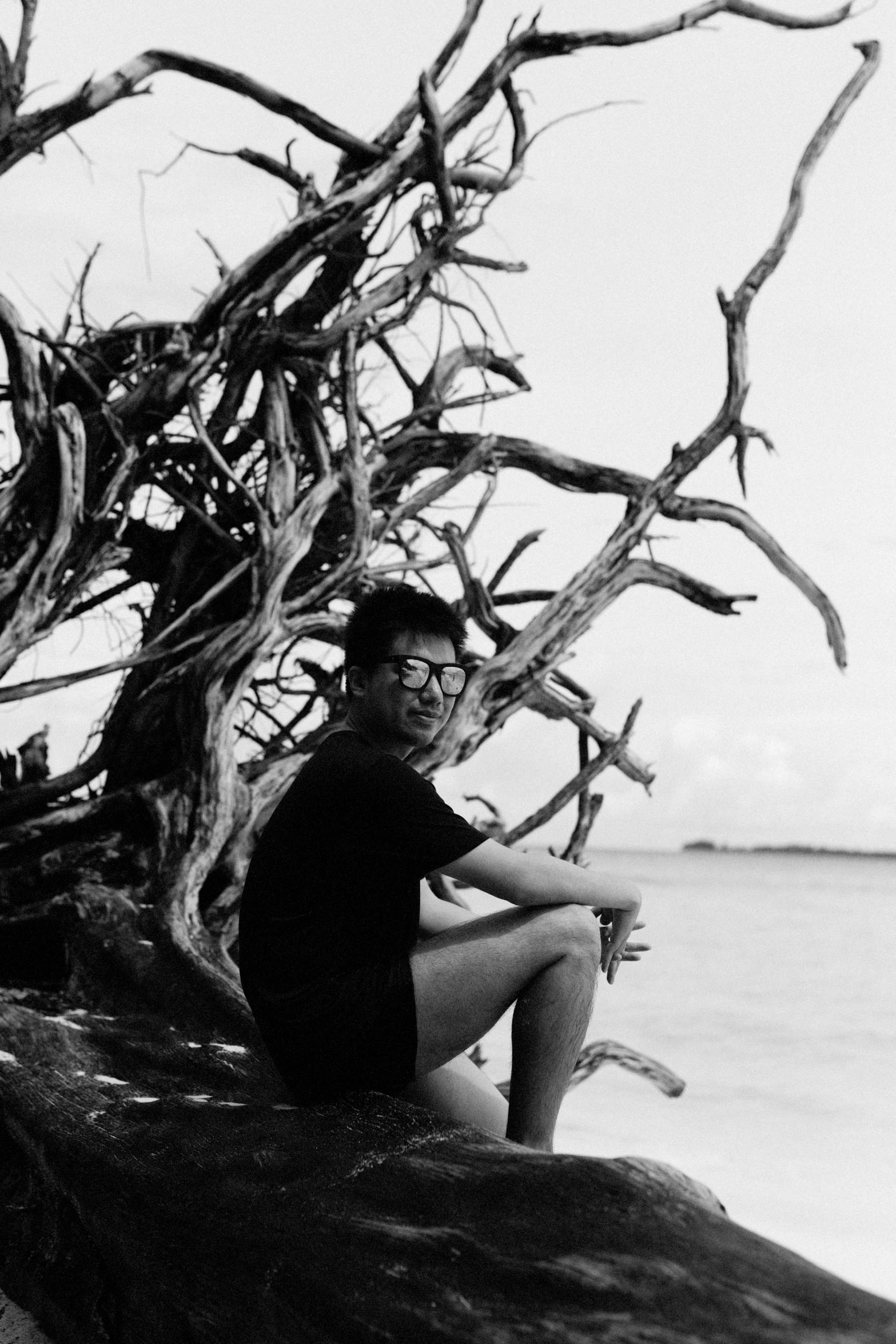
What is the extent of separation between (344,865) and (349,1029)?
0.25m

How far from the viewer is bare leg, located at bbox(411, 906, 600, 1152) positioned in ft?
6.80

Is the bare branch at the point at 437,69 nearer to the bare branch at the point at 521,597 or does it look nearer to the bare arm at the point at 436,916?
the bare branch at the point at 521,597

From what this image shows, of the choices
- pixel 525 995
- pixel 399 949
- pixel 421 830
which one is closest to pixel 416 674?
pixel 421 830

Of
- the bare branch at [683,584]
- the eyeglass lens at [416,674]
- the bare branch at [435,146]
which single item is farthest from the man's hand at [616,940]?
the bare branch at [435,146]

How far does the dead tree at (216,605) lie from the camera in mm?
2184

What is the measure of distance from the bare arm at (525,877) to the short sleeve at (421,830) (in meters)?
0.02

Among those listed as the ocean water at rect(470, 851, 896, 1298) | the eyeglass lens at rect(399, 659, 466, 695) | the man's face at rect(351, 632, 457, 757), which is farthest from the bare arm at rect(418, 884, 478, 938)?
the ocean water at rect(470, 851, 896, 1298)

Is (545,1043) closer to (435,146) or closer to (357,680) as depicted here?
(357,680)

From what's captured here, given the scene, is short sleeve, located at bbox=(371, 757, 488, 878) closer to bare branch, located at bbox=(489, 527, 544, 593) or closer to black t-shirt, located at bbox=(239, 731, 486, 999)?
black t-shirt, located at bbox=(239, 731, 486, 999)

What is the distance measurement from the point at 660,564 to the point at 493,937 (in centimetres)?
275

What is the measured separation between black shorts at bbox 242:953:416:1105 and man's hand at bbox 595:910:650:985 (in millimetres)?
429

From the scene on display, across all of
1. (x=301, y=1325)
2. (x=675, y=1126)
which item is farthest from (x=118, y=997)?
(x=675, y=1126)

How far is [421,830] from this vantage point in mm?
2076

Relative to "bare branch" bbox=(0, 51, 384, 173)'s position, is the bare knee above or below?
below
